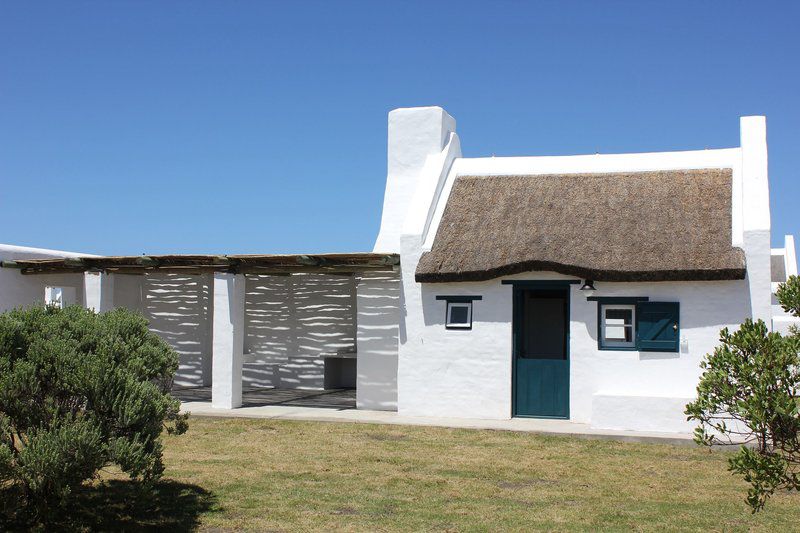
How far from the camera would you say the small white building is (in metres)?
13.7

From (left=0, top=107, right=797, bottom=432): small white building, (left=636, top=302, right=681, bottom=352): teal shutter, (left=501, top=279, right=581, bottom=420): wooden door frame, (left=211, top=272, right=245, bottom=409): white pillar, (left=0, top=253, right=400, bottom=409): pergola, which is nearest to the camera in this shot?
(left=0, top=107, right=797, bottom=432): small white building

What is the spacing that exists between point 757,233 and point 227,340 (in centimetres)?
988

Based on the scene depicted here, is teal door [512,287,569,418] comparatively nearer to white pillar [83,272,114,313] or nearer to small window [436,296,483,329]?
small window [436,296,483,329]

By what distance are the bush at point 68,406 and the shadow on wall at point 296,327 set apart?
1259 centimetres

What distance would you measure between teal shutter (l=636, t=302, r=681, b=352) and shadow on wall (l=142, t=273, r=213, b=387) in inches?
447

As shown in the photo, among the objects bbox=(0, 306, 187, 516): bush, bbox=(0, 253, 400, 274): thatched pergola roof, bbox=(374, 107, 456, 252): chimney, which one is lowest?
bbox=(0, 306, 187, 516): bush

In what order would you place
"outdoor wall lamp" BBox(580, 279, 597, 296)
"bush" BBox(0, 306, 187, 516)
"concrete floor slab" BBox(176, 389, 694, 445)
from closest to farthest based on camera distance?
"bush" BBox(0, 306, 187, 516), "concrete floor slab" BBox(176, 389, 694, 445), "outdoor wall lamp" BBox(580, 279, 597, 296)

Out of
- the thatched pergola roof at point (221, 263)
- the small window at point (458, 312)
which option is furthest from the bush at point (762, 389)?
the thatched pergola roof at point (221, 263)

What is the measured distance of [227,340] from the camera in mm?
15922

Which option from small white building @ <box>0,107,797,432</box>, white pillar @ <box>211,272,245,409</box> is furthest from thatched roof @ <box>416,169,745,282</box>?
white pillar @ <box>211,272,245,409</box>

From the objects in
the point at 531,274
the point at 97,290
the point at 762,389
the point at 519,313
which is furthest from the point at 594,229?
the point at 97,290

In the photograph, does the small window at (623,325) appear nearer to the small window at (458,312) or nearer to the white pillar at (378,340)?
the small window at (458,312)

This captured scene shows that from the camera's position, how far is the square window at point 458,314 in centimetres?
1509

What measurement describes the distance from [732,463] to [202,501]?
5.74 metres
